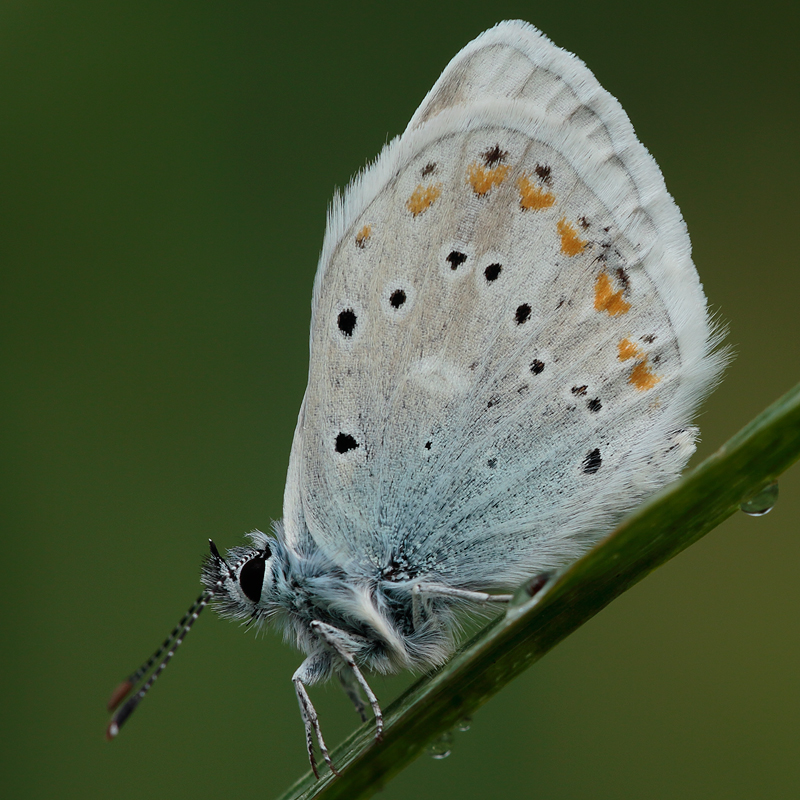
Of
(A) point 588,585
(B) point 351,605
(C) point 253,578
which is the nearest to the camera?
(A) point 588,585

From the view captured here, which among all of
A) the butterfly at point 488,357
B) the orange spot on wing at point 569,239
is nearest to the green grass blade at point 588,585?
the butterfly at point 488,357

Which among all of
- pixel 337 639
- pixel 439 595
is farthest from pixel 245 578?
pixel 439 595

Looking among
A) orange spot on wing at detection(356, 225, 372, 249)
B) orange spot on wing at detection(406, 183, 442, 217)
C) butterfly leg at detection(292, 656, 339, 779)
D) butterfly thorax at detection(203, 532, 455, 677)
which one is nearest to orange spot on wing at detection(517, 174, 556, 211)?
orange spot on wing at detection(406, 183, 442, 217)

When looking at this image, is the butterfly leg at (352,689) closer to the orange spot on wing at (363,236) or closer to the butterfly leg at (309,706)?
the butterfly leg at (309,706)

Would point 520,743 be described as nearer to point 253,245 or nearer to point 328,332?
point 328,332

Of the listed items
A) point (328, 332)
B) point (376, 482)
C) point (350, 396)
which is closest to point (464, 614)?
point (376, 482)

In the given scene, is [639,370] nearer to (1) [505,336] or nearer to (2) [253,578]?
(1) [505,336]
